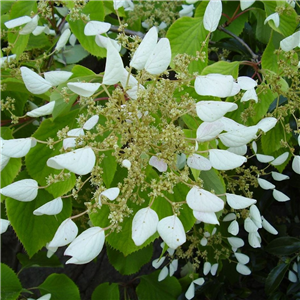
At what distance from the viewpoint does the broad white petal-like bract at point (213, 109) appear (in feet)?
1.35

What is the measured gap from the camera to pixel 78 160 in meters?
0.38

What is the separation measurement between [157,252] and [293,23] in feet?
4.07

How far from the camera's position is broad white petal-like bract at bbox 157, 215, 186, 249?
0.40 m

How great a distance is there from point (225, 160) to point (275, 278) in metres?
0.81

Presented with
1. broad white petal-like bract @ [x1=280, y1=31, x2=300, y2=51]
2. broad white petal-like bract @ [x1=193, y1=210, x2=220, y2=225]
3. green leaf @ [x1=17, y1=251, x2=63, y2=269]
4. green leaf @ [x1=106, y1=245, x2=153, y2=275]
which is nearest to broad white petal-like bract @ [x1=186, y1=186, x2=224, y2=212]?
broad white petal-like bract @ [x1=193, y1=210, x2=220, y2=225]

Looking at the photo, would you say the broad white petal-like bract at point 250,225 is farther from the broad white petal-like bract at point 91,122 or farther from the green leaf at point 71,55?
the green leaf at point 71,55

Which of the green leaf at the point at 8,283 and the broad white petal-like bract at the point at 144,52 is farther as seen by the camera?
the green leaf at the point at 8,283

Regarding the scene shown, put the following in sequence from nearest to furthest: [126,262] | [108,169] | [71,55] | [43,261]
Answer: [108,169]
[126,262]
[71,55]
[43,261]

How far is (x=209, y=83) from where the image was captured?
0.43 m

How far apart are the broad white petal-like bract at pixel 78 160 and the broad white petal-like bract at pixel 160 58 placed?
130 millimetres

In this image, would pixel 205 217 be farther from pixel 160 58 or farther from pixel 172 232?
pixel 160 58

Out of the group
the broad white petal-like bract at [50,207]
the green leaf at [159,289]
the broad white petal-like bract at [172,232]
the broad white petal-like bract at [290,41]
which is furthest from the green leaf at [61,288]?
the broad white petal-like bract at [290,41]

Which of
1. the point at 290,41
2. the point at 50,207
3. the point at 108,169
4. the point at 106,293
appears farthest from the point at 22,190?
the point at 106,293

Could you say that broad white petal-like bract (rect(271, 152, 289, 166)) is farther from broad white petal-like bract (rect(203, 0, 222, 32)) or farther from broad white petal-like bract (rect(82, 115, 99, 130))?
broad white petal-like bract (rect(82, 115, 99, 130))
